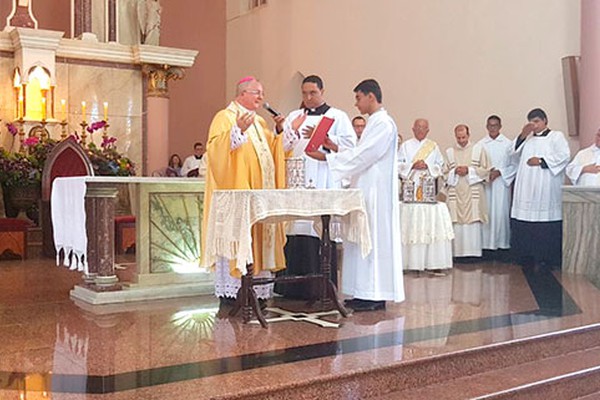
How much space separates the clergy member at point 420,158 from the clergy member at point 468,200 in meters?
0.33

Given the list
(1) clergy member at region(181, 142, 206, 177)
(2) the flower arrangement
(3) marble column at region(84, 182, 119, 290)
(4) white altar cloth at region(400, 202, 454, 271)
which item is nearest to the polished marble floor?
(3) marble column at region(84, 182, 119, 290)

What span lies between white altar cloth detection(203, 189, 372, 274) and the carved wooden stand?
204 mm

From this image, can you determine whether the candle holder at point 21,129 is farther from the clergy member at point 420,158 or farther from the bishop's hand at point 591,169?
the bishop's hand at point 591,169

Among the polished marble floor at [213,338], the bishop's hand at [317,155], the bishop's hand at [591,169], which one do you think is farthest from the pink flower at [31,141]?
the bishop's hand at [591,169]

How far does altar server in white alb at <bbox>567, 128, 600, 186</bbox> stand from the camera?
25.4ft

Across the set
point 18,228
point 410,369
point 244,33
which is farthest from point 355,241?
point 244,33

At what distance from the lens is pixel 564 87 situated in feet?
28.5

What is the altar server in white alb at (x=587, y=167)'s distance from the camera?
7.74m

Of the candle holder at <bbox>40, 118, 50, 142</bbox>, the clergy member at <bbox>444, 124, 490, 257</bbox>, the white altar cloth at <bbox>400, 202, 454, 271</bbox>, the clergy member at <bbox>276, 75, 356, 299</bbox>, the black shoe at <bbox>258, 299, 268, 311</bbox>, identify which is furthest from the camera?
the candle holder at <bbox>40, 118, 50, 142</bbox>

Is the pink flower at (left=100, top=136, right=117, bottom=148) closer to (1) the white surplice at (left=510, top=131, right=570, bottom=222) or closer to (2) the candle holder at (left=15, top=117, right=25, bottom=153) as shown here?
(2) the candle holder at (left=15, top=117, right=25, bottom=153)

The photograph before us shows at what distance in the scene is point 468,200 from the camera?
28.5 feet

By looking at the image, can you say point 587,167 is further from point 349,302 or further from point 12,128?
point 12,128

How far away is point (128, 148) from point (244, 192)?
21.8ft

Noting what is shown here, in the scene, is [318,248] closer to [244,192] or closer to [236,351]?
[244,192]
